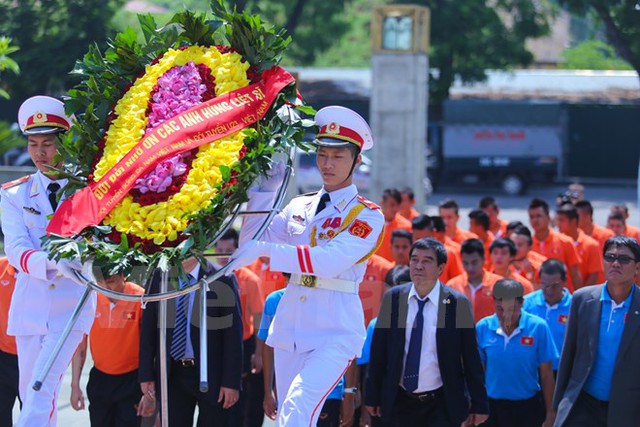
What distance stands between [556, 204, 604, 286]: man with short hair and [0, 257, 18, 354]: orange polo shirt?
5807 millimetres

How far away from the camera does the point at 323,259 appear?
5977mm

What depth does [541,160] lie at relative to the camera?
106 ft

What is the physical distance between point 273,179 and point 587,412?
2470 millimetres

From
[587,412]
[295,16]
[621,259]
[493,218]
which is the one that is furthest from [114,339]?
[295,16]

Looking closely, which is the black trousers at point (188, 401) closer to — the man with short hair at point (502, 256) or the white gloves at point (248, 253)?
the white gloves at point (248, 253)

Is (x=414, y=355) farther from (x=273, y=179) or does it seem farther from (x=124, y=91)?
(x=124, y=91)

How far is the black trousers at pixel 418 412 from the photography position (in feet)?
24.0

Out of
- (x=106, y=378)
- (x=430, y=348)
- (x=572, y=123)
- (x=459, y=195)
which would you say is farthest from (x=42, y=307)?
(x=572, y=123)

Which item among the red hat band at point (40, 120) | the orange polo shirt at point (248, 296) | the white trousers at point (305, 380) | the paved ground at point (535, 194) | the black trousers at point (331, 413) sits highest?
the paved ground at point (535, 194)

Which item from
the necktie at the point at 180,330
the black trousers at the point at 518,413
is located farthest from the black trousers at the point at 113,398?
the black trousers at the point at 518,413

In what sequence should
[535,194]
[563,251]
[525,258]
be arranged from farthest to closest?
[535,194] → [563,251] → [525,258]

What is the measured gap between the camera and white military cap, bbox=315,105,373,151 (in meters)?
6.20

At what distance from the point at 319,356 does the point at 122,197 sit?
1.32 m

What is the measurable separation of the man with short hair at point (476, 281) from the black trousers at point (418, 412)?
1.76m
